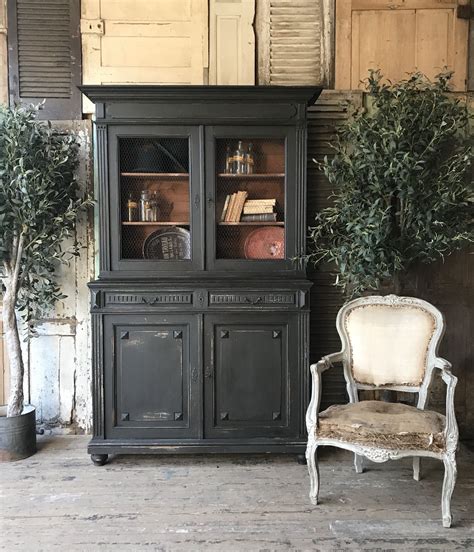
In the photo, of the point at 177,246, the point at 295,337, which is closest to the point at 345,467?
the point at 295,337

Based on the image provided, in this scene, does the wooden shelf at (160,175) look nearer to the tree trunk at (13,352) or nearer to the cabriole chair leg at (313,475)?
the tree trunk at (13,352)

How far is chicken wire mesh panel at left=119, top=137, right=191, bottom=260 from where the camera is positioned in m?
2.87

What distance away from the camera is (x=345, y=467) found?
112 inches

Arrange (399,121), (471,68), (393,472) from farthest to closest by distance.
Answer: (471,68), (393,472), (399,121)

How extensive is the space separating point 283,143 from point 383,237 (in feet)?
2.71

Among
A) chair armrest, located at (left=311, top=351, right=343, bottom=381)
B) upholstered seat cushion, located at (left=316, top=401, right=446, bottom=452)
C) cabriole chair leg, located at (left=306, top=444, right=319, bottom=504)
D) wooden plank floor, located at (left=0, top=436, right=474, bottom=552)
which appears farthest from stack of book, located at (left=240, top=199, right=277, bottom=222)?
wooden plank floor, located at (left=0, top=436, right=474, bottom=552)

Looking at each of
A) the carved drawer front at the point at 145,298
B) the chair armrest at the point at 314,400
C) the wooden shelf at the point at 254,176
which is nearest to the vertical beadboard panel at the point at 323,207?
the wooden shelf at the point at 254,176

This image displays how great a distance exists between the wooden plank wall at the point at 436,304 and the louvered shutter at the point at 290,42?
16.0 inches

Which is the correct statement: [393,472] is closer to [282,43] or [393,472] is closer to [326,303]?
[326,303]

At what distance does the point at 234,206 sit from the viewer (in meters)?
2.93

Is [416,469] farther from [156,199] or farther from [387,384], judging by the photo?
[156,199]

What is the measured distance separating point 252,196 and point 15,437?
2.11 metres

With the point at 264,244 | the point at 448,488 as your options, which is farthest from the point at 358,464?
the point at 264,244

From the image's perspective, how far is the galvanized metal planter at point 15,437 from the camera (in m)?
2.94
